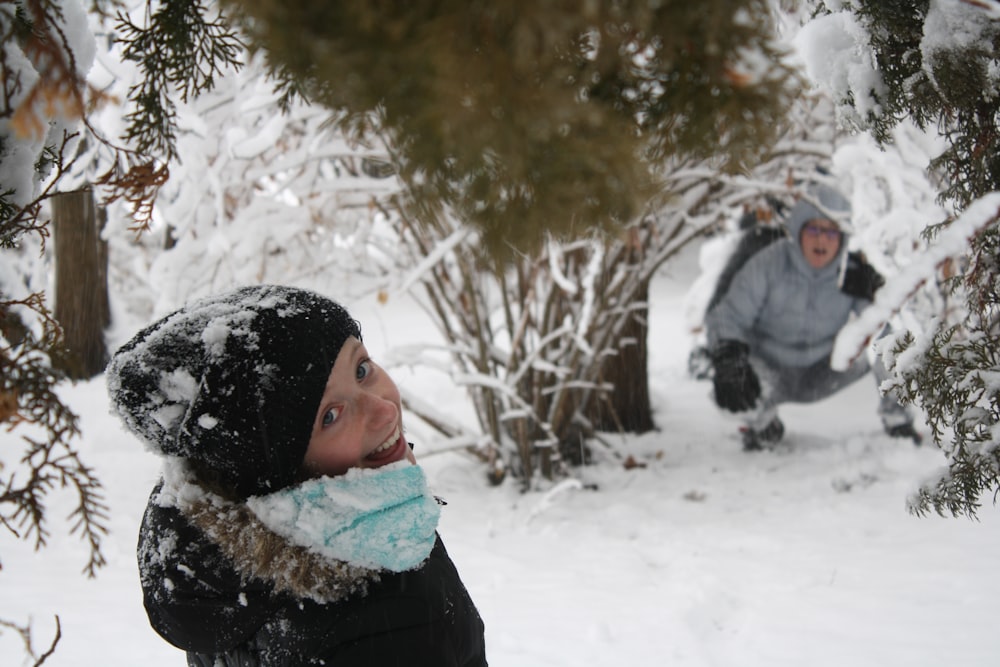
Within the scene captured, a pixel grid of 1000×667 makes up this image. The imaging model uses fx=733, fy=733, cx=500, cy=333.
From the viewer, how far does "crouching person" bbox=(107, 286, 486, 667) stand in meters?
1.13

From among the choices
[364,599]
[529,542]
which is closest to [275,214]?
[529,542]

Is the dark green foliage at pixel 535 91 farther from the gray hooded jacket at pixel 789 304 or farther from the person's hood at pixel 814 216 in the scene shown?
the gray hooded jacket at pixel 789 304

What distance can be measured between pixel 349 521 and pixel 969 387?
104 cm

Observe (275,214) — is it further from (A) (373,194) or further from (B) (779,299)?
(B) (779,299)

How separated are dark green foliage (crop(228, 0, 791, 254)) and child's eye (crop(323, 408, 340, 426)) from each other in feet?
2.00

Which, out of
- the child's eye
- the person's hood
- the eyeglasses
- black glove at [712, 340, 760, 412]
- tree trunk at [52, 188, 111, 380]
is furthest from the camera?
tree trunk at [52, 188, 111, 380]

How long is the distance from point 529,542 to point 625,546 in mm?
493

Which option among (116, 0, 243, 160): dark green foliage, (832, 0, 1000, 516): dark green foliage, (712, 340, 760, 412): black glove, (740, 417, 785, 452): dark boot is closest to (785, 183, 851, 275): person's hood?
(712, 340, 760, 412): black glove

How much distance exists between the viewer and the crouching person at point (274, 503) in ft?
3.72

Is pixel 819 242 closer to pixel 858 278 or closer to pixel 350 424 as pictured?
pixel 858 278

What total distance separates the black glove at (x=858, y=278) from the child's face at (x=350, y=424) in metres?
4.55

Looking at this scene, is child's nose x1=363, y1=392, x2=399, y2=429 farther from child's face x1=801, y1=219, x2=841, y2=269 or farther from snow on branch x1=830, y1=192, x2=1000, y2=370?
child's face x1=801, y1=219, x2=841, y2=269

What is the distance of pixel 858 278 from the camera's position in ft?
16.5

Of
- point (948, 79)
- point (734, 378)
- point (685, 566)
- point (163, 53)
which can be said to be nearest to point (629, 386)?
point (734, 378)
